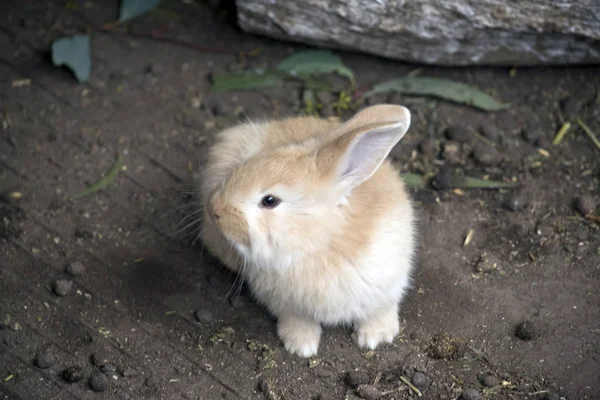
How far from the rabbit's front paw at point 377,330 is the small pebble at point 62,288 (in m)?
1.33

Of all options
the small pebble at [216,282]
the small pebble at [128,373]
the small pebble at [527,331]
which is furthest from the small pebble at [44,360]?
the small pebble at [527,331]

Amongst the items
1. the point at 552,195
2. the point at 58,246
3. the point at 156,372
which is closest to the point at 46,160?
the point at 58,246

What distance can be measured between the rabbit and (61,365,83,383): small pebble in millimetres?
769

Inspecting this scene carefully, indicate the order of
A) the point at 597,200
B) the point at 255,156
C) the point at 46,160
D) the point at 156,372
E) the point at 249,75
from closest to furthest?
the point at 255,156 < the point at 156,372 < the point at 597,200 < the point at 46,160 < the point at 249,75

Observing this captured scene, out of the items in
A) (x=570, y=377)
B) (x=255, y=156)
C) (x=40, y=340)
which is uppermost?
(x=255, y=156)

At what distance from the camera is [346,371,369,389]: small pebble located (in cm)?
340

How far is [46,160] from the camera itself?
4383 millimetres

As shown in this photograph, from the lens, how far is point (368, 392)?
10.9ft

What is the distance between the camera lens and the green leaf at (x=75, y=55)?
15.6ft

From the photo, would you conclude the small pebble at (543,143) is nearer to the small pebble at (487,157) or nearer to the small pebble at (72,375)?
the small pebble at (487,157)

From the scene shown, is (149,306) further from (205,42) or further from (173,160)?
(205,42)

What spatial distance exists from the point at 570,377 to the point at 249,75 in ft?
8.02

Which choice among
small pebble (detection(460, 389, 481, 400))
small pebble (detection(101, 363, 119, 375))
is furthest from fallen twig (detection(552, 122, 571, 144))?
small pebble (detection(101, 363, 119, 375))

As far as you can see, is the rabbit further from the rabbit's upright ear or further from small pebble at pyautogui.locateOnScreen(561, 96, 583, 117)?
small pebble at pyautogui.locateOnScreen(561, 96, 583, 117)
